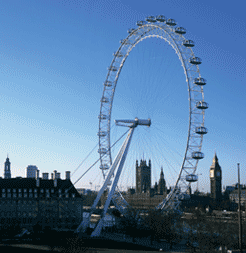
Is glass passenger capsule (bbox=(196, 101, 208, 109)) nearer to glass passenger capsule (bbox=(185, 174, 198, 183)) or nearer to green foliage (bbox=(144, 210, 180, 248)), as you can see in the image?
glass passenger capsule (bbox=(185, 174, 198, 183))

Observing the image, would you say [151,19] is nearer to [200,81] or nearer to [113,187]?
[200,81]

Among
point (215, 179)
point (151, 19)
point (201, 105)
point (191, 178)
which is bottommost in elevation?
point (191, 178)

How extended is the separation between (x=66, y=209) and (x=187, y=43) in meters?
36.7

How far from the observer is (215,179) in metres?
Result: 143

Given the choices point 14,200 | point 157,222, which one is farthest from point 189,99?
point 14,200

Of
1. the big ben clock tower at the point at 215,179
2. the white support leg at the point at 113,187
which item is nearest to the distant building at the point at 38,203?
the white support leg at the point at 113,187

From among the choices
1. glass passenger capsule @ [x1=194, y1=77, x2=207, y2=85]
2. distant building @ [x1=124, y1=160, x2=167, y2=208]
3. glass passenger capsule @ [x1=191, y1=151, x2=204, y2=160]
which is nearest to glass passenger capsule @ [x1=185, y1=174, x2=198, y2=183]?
glass passenger capsule @ [x1=191, y1=151, x2=204, y2=160]

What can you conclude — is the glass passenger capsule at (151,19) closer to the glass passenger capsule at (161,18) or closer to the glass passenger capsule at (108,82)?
the glass passenger capsule at (161,18)

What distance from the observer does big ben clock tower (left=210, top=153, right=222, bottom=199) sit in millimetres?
142125

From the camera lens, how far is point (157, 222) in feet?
192

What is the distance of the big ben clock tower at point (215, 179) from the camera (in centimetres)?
14212

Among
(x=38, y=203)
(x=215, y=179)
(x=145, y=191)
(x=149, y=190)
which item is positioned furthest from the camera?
(x=145, y=191)

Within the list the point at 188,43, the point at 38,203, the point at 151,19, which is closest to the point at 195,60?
the point at 188,43

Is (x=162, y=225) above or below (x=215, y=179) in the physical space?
below
